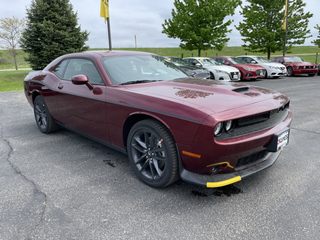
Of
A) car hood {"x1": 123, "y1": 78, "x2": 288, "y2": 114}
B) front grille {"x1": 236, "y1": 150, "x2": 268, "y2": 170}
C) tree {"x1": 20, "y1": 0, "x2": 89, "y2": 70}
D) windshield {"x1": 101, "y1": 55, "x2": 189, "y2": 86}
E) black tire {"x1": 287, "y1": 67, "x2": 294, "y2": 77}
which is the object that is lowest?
front grille {"x1": 236, "y1": 150, "x2": 268, "y2": 170}

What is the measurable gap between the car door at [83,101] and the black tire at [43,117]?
42cm

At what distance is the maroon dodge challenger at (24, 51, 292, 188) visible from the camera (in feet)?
7.36

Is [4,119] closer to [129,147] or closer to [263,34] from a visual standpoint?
[129,147]

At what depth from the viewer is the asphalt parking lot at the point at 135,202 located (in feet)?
6.73

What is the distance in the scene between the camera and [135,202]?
246 centimetres

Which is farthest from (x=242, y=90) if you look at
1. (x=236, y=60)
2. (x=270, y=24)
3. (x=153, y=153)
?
(x=270, y=24)

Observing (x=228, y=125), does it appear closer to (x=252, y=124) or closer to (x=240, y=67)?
(x=252, y=124)

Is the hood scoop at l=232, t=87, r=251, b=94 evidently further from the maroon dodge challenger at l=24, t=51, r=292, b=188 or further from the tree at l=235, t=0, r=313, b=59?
the tree at l=235, t=0, r=313, b=59

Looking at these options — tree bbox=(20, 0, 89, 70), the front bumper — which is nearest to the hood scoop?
the front bumper

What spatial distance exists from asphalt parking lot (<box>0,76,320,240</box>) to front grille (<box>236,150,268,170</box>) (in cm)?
34

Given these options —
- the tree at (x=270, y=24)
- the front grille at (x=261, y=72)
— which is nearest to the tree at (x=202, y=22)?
the tree at (x=270, y=24)

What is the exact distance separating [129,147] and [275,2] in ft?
81.8

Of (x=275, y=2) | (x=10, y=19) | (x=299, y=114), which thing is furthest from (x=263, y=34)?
(x=10, y=19)

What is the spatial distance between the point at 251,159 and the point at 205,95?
0.78m
